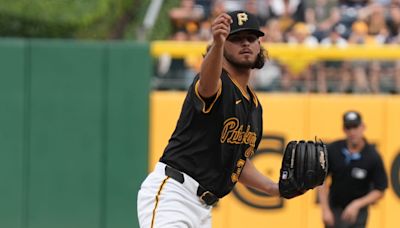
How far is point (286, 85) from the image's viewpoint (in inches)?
375

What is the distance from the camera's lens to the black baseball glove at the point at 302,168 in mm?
5434

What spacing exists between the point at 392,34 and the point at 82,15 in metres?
4.41

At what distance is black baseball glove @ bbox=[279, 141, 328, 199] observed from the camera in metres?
5.43

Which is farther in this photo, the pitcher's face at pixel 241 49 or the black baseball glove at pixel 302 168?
the black baseball glove at pixel 302 168

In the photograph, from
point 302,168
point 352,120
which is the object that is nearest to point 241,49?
point 302,168

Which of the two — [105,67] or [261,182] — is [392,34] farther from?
[261,182]

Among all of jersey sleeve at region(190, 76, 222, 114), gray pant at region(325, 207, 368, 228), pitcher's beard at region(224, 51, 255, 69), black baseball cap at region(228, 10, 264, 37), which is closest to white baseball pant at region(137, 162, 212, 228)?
jersey sleeve at region(190, 76, 222, 114)

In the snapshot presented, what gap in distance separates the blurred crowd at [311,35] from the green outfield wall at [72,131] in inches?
18.8

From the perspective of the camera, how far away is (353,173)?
779cm

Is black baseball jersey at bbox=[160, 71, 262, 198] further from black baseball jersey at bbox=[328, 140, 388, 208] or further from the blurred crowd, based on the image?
the blurred crowd

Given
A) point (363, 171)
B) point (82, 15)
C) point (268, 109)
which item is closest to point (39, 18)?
point (82, 15)

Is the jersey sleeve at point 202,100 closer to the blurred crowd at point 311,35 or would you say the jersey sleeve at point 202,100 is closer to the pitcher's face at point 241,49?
the pitcher's face at point 241,49

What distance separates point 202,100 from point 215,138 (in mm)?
298

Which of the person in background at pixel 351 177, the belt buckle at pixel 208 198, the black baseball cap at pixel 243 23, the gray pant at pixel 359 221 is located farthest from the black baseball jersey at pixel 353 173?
the black baseball cap at pixel 243 23
